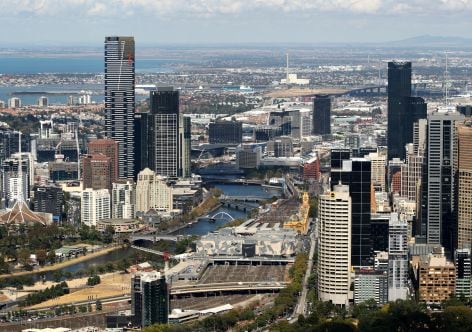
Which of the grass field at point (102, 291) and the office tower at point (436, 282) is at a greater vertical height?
the office tower at point (436, 282)

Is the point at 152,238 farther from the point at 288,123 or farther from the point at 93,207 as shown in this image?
the point at 288,123

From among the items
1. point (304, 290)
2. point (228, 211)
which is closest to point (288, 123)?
point (228, 211)

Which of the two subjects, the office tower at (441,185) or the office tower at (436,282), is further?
the office tower at (441,185)

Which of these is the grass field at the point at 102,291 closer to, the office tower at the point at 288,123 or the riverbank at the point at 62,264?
the riverbank at the point at 62,264

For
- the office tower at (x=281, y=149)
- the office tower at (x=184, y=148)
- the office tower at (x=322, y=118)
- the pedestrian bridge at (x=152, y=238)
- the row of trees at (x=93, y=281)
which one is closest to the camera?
the row of trees at (x=93, y=281)

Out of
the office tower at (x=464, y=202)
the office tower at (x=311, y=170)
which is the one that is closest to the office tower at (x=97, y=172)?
the office tower at (x=311, y=170)
